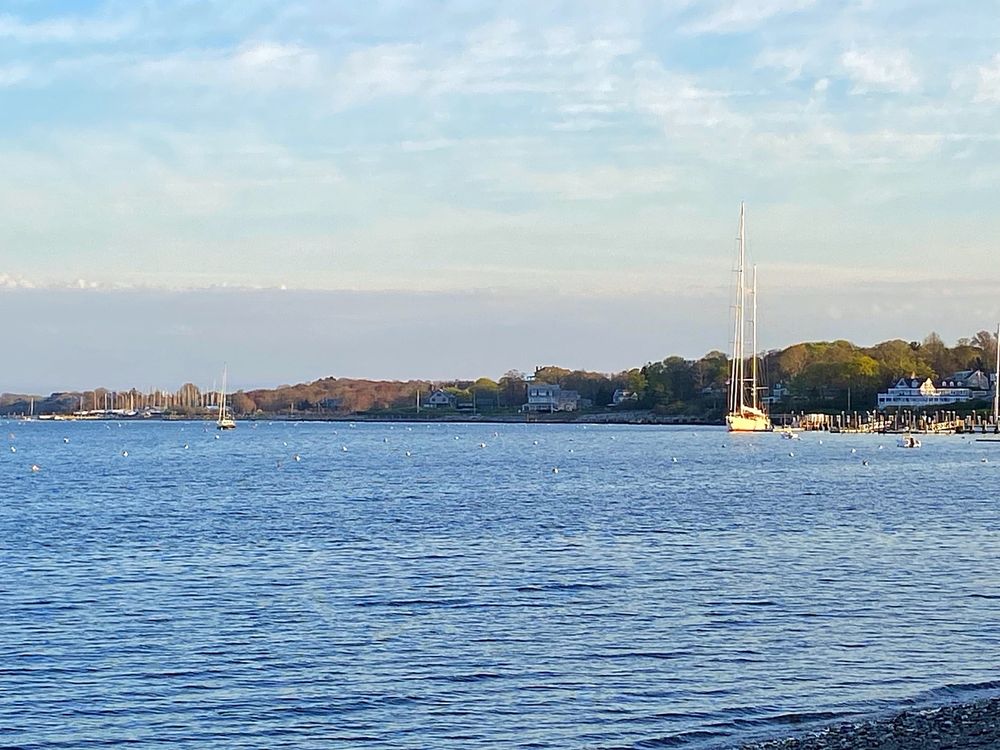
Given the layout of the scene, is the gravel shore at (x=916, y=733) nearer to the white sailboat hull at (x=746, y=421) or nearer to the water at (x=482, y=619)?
the water at (x=482, y=619)

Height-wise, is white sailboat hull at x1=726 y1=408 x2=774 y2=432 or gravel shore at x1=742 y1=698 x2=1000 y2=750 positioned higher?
white sailboat hull at x1=726 y1=408 x2=774 y2=432

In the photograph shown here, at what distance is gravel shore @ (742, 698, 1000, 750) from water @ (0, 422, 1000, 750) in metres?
1.02

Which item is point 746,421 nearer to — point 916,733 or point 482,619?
point 482,619

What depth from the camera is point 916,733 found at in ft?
54.3

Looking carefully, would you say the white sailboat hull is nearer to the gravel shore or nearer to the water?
the water

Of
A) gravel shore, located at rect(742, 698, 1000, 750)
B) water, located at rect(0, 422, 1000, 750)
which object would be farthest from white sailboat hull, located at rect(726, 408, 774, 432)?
gravel shore, located at rect(742, 698, 1000, 750)

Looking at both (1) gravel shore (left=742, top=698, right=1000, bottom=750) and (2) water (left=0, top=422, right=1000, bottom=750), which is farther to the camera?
(2) water (left=0, top=422, right=1000, bottom=750)

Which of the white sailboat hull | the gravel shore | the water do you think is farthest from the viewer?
the white sailboat hull

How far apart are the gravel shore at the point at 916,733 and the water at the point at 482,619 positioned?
1017mm

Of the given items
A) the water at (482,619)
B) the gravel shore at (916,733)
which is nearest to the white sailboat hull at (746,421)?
the water at (482,619)

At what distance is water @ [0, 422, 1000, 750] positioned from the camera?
19.1 meters

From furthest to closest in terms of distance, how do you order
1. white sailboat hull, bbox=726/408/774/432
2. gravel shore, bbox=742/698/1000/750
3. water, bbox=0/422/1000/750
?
white sailboat hull, bbox=726/408/774/432, water, bbox=0/422/1000/750, gravel shore, bbox=742/698/1000/750

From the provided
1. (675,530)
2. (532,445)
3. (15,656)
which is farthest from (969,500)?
(532,445)

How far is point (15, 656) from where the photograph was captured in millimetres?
22625
